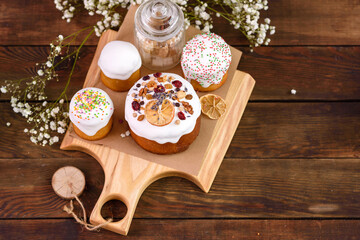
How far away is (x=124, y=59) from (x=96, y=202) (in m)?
0.61

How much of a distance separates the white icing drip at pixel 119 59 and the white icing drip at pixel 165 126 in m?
0.08

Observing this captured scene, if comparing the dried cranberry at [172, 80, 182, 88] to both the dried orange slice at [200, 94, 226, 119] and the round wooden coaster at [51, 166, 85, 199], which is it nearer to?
the dried orange slice at [200, 94, 226, 119]

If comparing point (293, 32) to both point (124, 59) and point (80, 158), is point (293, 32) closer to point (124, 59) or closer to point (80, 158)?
point (124, 59)

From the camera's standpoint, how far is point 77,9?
182 centimetres

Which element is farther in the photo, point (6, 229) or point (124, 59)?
point (6, 229)

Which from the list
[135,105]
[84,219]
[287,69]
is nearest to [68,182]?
[84,219]

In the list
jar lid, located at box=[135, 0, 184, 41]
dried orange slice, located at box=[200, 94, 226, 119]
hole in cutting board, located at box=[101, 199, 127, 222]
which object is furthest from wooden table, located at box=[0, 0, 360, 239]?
jar lid, located at box=[135, 0, 184, 41]

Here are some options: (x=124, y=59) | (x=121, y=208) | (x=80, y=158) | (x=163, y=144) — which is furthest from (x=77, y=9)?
(x=121, y=208)

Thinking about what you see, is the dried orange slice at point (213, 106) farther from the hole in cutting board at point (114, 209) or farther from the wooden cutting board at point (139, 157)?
the hole in cutting board at point (114, 209)

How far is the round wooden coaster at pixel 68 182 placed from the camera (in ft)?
5.19

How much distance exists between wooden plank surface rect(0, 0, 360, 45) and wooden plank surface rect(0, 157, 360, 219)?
57cm

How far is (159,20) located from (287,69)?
68 cm

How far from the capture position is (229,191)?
166cm

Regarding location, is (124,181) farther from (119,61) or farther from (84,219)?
(119,61)
